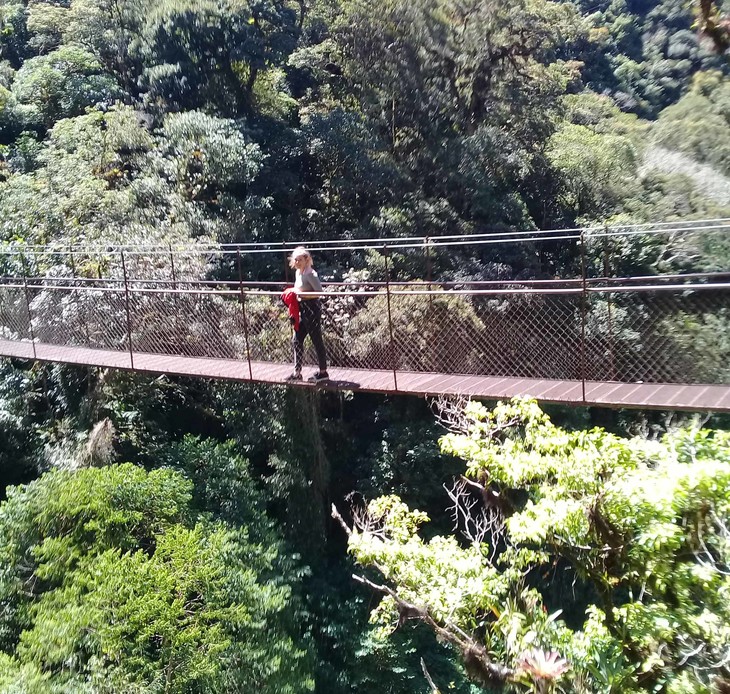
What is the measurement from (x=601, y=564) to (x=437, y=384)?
148 centimetres

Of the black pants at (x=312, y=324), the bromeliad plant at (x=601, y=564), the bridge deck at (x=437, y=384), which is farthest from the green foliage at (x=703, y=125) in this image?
the bromeliad plant at (x=601, y=564)

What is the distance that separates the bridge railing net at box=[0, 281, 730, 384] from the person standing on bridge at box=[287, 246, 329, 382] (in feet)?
0.62

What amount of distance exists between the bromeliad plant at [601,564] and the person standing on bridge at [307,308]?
119 centimetres

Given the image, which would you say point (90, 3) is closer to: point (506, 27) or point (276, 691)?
point (506, 27)

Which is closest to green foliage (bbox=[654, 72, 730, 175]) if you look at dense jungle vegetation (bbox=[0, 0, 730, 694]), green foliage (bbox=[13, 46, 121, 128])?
dense jungle vegetation (bbox=[0, 0, 730, 694])

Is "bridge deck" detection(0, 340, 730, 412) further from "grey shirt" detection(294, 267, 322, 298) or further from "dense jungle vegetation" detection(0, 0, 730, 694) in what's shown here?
"grey shirt" detection(294, 267, 322, 298)

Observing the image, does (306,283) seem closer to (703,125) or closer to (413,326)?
(413,326)

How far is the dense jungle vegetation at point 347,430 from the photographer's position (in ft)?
10.1

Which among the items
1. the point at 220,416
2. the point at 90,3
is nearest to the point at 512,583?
the point at 220,416

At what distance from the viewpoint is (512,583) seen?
3891mm

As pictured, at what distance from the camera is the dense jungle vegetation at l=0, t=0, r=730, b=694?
3092 mm

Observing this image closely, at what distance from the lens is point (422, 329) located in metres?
5.64

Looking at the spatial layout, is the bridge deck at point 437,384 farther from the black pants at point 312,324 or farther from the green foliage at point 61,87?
the green foliage at point 61,87

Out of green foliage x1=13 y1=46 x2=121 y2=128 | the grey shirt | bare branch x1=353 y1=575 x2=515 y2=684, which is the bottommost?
bare branch x1=353 y1=575 x2=515 y2=684
